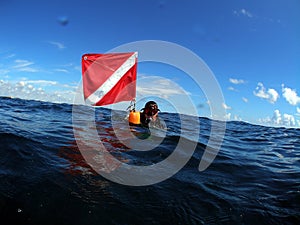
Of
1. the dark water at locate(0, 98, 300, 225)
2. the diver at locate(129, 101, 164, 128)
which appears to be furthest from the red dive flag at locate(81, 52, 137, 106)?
the dark water at locate(0, 98, 300, 225)

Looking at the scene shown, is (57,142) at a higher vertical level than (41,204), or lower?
higher

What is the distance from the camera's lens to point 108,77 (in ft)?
32.6

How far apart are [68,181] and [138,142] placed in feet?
14.2

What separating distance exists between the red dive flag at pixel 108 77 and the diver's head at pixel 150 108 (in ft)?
3.52

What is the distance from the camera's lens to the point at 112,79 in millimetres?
10000

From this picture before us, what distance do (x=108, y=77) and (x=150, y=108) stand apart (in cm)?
281

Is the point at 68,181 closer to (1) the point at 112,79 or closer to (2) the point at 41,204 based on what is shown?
(2) the point at 41,204

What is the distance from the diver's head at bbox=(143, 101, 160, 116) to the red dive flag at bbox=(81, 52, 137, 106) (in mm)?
1072

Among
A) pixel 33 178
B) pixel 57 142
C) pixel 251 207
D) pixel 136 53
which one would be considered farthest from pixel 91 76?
pixel 251 207

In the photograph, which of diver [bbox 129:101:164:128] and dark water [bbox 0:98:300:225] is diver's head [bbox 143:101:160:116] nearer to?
diver [bbox 129:101:164:128]

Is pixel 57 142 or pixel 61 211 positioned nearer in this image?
pixel 61 211

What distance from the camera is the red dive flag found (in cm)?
955

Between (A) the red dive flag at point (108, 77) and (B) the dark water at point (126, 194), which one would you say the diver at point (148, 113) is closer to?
(A) the red dive flag at point (108, 77)

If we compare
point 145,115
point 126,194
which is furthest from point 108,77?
point 126,194
